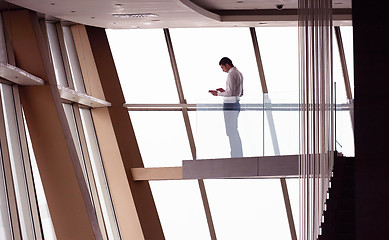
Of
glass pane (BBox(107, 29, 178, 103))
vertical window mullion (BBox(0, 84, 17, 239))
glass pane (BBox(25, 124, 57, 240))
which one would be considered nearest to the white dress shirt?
glass pane (BBox(107, 29, 178, 103))

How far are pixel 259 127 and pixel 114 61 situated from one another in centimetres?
369

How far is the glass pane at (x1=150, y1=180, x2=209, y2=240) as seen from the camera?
15531 mm

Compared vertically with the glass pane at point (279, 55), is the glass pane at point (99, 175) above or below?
below

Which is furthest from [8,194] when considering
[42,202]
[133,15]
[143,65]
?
[143,65]

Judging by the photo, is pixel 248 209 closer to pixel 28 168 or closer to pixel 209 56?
pixel 209 56

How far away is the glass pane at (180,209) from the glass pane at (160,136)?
0.62 meters

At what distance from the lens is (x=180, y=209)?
15539 millimetres

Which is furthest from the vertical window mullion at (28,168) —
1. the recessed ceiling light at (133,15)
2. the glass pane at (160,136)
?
the glass pane at (160,136)

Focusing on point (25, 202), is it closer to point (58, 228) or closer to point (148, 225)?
point (58, 228)

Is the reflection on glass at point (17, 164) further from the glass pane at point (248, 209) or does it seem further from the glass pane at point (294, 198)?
the glass pane at point (294, 198)

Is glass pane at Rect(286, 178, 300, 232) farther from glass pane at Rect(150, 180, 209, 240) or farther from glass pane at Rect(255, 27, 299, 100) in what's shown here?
glass pane at Rect(255, 27, 299, 100)

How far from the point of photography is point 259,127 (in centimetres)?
1284

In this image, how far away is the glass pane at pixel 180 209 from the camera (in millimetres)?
15531

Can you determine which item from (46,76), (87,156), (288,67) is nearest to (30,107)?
(46,76)
